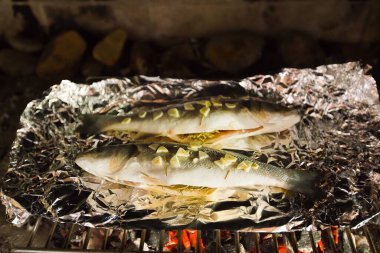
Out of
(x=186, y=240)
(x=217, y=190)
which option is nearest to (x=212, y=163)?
(x=217, y=190)

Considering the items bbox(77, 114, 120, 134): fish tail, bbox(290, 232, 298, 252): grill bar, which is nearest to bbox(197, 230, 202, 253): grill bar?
bbox(290, 232, 298, 252): grill bar

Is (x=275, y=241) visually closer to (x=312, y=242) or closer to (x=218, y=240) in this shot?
(x=312, y=242)

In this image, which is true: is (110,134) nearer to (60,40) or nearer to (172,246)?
(172,246)

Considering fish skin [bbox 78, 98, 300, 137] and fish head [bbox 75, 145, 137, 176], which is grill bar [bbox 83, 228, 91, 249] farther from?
fish skin [bbox 78, 98, 300, 137]

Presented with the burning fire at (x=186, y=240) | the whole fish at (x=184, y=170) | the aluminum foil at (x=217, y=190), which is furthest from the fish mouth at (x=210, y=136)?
the burning fire at (x=186, y=240)

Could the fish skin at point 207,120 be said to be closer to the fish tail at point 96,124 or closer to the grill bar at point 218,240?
the fish tail at point 96,124
